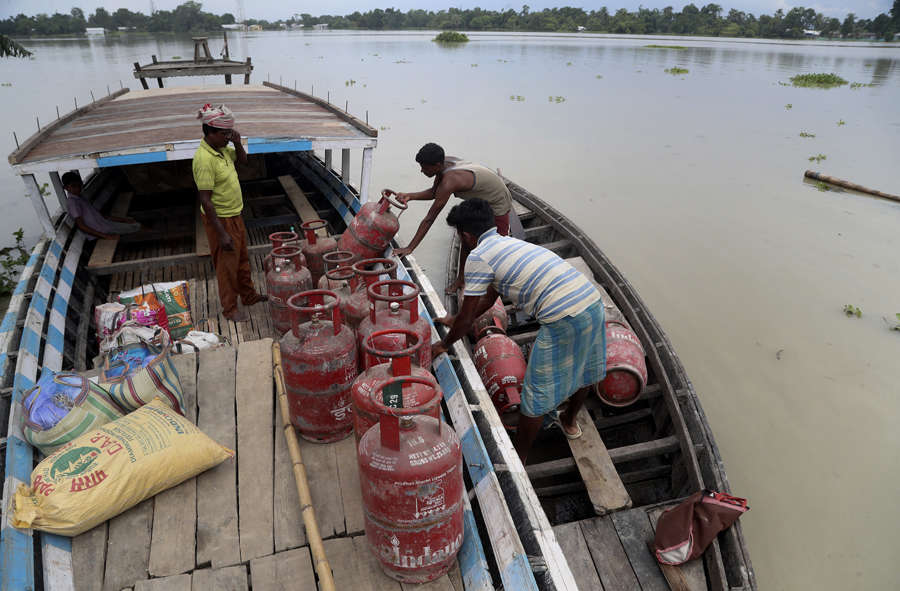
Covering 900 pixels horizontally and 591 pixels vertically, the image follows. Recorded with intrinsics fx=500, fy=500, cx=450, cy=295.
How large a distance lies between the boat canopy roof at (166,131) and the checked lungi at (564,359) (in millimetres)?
3287

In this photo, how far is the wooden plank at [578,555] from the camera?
3314 mm

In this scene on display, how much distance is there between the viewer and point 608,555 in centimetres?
343

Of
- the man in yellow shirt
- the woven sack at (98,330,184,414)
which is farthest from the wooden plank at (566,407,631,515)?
the man in yellow shirt

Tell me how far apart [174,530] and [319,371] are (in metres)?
1.00

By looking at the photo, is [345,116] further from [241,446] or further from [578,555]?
[578,555]

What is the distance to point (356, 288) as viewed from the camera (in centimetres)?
370

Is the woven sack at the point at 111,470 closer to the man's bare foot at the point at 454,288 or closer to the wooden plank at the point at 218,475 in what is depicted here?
the wooden plank at the point at 218,475

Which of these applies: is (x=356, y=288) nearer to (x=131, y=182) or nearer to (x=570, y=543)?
(x=570, y=543)

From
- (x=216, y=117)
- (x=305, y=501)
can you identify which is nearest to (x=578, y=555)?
(x=305, y=501)

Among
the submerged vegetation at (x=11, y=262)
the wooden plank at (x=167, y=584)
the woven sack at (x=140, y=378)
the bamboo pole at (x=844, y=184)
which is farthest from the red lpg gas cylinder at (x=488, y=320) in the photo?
the bamboo pole at (x=844, y=184)

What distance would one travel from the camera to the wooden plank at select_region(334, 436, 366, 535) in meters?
2.51

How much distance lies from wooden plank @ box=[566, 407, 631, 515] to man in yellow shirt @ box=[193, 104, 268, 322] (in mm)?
3283

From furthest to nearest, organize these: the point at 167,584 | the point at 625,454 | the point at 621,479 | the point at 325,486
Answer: the point at 621,479
the point at 625,454
the point at 325,486
the point at 167,584

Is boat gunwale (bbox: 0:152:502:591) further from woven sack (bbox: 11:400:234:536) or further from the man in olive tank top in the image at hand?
the man in olive tank top
